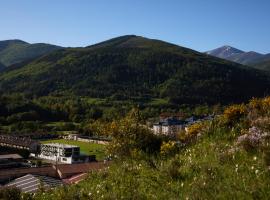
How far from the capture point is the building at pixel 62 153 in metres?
77.4

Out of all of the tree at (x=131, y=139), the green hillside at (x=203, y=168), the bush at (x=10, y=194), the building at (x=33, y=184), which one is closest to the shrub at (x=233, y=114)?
the green hillside at (x=203, y=168)

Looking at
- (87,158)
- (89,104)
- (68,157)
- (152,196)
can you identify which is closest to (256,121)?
(152,196)

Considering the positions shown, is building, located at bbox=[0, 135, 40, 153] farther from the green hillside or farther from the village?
the green hillside

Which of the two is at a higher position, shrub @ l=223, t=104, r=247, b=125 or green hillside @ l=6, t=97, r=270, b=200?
shrub @ l=223, t=104, r=247, b=125

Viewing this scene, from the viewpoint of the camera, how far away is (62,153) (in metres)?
81.6

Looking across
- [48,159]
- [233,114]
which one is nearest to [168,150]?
[233,114]

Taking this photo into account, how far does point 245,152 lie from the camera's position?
1010 cm

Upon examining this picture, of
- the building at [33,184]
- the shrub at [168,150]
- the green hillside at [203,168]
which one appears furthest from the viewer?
the building at [33,184]

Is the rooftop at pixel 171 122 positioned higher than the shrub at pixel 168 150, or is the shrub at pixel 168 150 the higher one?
the shrub at pixel 168 150

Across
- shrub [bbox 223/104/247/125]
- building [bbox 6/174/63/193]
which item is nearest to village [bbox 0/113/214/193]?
building [bbox 6/174/63/193]

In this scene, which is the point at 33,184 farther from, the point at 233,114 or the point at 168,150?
the point at 233,114

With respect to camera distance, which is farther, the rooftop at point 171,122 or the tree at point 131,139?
the rooftop at point 171,122

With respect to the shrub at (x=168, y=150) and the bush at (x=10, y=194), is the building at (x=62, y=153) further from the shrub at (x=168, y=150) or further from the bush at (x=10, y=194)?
the bush at (x=10, y=194)

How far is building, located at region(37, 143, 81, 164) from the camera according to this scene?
77.4 metres
